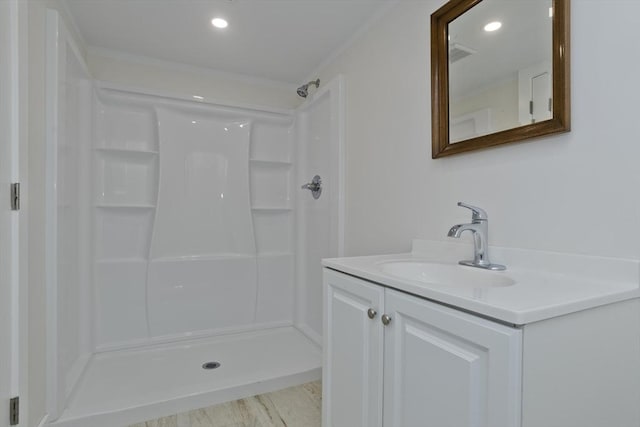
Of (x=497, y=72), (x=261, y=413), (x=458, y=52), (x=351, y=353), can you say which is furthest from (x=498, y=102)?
(x=261, y=413)

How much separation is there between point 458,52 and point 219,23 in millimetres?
A: 1411

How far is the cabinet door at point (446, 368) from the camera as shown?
631 millimetres

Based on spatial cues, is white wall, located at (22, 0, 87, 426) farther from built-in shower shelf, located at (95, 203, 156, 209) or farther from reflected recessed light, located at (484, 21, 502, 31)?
reflected recessed light, located at (484, 21, 502, 31)

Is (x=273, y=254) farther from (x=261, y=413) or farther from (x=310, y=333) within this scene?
(x=261, y=413)

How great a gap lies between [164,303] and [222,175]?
1.06m

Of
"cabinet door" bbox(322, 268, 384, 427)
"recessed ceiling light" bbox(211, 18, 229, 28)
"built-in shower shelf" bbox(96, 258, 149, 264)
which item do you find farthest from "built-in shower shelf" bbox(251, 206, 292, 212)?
"cabinet door" bbox(322, 268, 384, 427)

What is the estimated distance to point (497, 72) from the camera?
1.20 meters

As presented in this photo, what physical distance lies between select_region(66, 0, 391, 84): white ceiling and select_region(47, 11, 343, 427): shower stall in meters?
0.29

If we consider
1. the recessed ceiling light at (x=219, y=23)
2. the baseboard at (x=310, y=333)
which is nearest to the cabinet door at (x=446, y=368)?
the baseboard at (x=310, y=333)

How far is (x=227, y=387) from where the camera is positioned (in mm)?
1782

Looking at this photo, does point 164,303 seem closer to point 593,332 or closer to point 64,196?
point 64,196

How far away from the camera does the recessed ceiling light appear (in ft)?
6.40

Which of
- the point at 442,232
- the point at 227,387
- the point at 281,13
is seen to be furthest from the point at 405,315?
the point at 281,13

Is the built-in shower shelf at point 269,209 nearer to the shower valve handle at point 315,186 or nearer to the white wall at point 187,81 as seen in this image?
the shower valve handle at point 315,186
